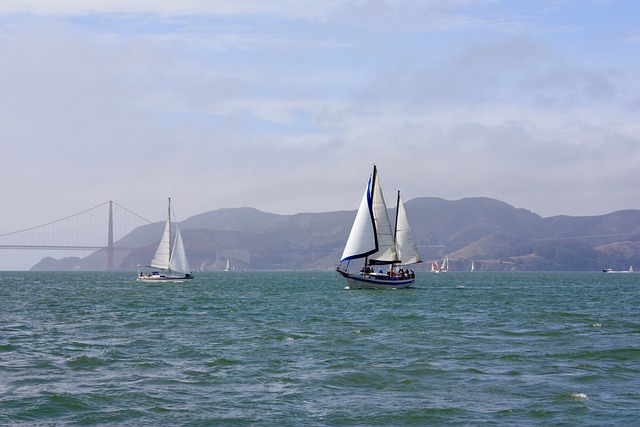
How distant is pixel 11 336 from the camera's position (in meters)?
33.8

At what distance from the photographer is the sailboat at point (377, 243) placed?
245 ft

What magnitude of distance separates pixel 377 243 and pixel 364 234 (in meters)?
1.54

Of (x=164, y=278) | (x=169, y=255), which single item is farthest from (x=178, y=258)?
(x=164, y=278)

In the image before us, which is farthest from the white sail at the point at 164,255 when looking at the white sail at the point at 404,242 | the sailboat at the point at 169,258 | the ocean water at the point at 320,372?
the ocean water at the point at 320,372

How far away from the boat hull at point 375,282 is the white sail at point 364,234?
112 inches

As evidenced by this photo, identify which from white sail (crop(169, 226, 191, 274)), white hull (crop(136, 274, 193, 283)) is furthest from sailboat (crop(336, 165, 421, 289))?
white hull (crop(136, 274, 193, 283))

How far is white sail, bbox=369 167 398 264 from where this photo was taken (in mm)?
74688

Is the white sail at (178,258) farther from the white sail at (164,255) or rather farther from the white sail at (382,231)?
the white sail at (382,231)

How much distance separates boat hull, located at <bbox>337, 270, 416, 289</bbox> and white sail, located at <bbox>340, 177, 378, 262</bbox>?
283 centimetres

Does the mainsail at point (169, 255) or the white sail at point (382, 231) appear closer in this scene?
the white sail at point (382, 231)

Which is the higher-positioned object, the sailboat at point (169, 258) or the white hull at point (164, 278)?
the sailboat at point (169, 258)

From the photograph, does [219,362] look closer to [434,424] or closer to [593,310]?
[434,424]

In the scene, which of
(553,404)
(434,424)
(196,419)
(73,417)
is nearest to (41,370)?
(73,417)

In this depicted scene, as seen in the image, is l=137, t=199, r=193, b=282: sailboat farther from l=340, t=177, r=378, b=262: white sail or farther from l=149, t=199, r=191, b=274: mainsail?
l=340, t=177, r=378, b=262: white sail
